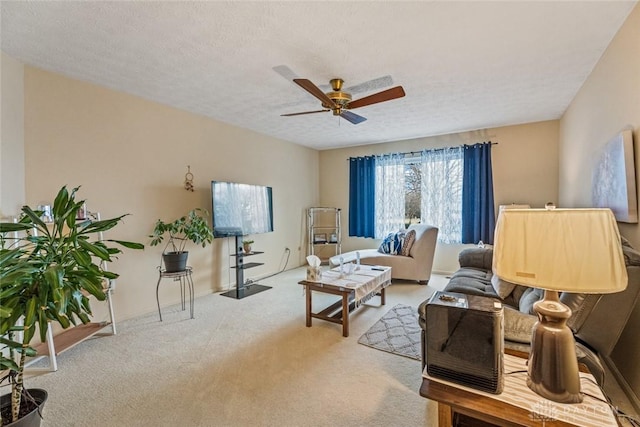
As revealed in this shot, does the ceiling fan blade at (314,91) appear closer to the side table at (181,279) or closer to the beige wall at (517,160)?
the side table at (181,279)

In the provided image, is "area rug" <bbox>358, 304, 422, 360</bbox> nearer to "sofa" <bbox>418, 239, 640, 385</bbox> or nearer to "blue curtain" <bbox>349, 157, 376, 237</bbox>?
"sofa" <bbox>418, 239, 640, 385</bbox>

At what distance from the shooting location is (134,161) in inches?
126

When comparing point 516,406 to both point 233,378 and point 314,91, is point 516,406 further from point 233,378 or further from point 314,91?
point 314,91

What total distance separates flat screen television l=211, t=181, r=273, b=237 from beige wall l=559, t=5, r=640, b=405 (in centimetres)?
377

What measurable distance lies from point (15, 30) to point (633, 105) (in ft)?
13.3

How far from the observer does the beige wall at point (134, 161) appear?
259 centimetres

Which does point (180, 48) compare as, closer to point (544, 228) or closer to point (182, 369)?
point (182, 369)

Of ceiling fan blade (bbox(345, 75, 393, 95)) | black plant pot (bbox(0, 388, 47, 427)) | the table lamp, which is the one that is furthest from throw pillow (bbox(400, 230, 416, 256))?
black plant pot (bbox(0, 388, 47, 427))

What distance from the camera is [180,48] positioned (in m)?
2.22

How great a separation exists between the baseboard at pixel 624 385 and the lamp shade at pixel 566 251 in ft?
4.74

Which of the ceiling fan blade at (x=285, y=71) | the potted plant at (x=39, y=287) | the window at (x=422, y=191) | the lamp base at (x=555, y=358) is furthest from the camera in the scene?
the window at (x=422, y=191)

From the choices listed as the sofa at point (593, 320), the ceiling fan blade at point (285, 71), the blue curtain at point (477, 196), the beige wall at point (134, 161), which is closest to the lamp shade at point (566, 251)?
the sofa at point (593, 320)

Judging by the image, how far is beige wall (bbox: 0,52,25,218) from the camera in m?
2.24

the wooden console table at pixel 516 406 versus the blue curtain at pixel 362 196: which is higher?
the blue curtain at pixel 362 196
